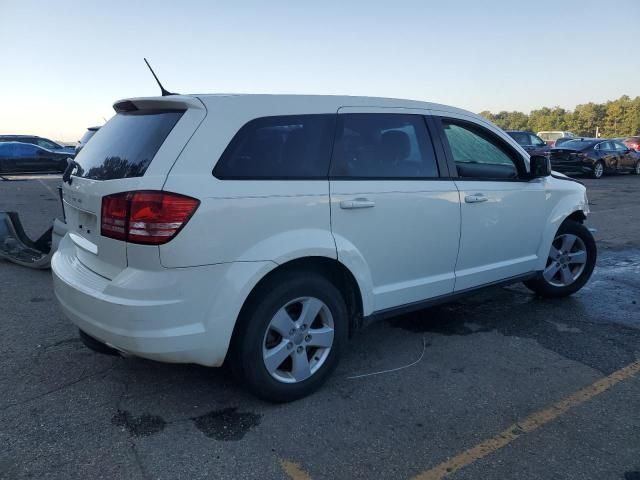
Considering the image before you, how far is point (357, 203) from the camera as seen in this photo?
3174mm

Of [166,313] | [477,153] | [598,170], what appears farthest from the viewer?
[598,170]

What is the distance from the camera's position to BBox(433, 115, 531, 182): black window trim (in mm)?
3809

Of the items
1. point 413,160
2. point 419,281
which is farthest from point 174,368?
point 413,160

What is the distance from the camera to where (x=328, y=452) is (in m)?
2.59

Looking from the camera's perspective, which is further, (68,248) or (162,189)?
(68,248)

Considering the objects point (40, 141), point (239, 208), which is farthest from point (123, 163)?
point (40, 141)

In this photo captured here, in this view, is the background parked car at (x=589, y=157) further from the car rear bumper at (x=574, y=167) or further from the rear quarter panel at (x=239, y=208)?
the rear quarter panel at (x=239, y=208)

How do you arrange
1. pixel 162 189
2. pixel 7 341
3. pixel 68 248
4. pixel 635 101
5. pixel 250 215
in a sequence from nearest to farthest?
pixel 162 189, pixel 250 215, pixel 68 248, pixel 7 341, pixel 635 101

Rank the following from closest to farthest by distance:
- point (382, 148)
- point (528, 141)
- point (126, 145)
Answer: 1. point (126, 145)
2. point (382, 148)
3. point (528, 141)

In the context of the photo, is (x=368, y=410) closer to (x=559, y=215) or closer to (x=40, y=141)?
(x=559, y=215)

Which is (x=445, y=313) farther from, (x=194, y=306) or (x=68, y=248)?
(x=68, y=248)

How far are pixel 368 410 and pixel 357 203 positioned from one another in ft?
4.05

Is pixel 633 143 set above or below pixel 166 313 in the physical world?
below

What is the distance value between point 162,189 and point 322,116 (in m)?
1.16
